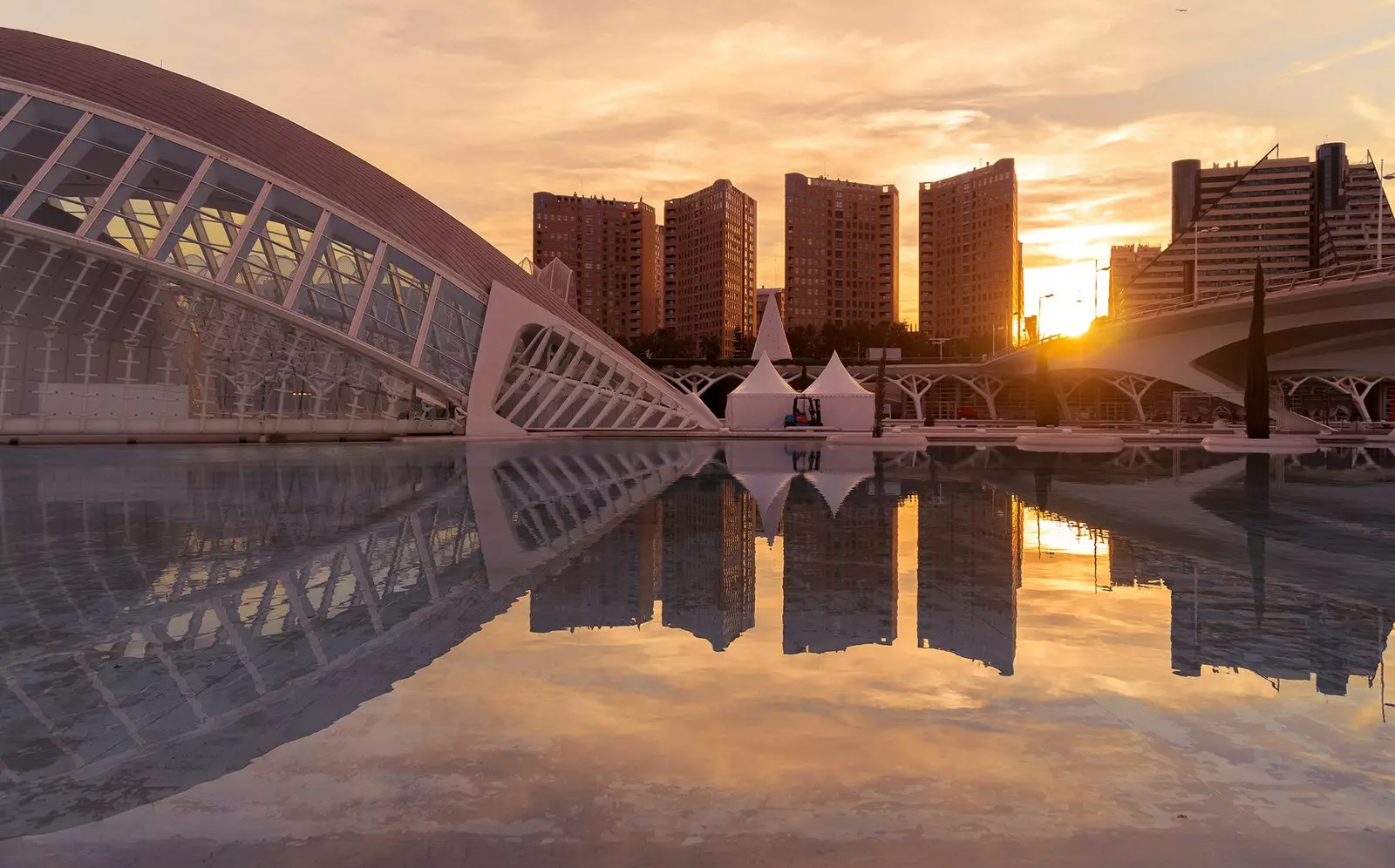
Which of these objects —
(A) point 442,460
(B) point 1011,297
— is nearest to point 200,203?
(A) point 442,460

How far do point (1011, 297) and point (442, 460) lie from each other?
17877cm

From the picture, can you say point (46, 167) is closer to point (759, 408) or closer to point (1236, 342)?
A: point (759, 408)

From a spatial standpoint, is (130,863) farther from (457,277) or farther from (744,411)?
(744,411)

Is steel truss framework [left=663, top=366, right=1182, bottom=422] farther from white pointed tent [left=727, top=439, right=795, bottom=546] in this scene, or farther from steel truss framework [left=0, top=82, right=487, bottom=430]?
white pointed tent [left=727, top=439, right=795, bottom=546]

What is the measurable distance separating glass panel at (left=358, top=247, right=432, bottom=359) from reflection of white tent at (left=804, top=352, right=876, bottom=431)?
25.9 meters

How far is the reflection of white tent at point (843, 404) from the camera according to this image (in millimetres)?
59750

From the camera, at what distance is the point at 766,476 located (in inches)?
981

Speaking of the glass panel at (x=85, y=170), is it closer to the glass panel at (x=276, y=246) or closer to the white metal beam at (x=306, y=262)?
the glass panel at (x=276, y=246)

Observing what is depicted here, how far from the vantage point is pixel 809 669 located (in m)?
7.01

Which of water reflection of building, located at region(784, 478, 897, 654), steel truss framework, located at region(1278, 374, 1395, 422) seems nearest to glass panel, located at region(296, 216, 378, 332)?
water reflection of building, located at region(784, 478, 897, 654)

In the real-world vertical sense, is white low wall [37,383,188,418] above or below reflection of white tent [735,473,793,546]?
above

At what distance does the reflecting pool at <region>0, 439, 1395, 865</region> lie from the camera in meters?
4.38

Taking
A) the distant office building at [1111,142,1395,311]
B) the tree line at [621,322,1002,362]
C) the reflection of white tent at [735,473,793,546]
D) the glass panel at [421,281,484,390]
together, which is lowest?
the reflection of white tent at [735,473,793,546]

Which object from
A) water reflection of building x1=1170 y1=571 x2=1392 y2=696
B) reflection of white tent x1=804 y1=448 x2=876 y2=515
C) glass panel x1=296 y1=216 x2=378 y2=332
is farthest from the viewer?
glass panel x1=296 y1=216 x2=378 y2=332
